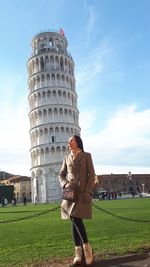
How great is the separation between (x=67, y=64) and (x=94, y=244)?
82.1m

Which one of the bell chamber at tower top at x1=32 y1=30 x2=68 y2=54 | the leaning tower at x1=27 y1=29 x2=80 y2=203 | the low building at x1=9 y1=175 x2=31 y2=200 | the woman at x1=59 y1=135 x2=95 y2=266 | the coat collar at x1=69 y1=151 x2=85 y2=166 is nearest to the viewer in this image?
the woman at x1=59 y1=135 x2=95 y2=266

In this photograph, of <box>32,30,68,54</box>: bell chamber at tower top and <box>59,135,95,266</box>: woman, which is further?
<box>32,30,68,54</box>: bell chamber at tower top

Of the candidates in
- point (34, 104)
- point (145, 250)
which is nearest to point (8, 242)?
point (145, 250)

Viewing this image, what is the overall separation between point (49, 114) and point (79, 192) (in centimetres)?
7671

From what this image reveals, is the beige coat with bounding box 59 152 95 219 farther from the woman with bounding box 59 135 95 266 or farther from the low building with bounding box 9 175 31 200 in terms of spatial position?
the low building with bounding box 9 175 31 200

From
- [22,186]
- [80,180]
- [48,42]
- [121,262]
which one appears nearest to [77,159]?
[80,180]

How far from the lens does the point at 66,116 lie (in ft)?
276

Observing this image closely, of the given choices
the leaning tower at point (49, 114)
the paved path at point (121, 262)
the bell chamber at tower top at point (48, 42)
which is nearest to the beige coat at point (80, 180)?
the paved path at point (121, 262)

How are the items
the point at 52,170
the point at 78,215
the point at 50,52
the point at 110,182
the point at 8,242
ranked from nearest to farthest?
the point at 78,215, the point at 8,242, the point at 52,170, the point at 50,52, the point at 110,182

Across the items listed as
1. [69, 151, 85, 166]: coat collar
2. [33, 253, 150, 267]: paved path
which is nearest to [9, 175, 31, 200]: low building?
[33, 253, 150, 267]: paved path

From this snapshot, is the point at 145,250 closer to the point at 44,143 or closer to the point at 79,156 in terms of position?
the point at 79,156

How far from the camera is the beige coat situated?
6775 mm

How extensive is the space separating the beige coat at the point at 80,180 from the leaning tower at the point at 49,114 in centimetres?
7253

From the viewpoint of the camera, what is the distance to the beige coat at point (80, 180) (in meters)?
6.78
